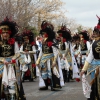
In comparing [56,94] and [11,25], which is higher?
[11,25]

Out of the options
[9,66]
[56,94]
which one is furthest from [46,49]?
[9,66]

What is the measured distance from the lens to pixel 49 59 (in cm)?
1129

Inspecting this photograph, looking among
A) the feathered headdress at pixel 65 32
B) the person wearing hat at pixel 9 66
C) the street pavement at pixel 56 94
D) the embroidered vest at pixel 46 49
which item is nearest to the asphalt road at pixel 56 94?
the street pavement at pixel 56 94

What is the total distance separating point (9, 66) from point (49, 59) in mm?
3265

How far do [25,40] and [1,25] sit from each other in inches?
259

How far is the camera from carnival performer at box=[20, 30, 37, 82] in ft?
48.8

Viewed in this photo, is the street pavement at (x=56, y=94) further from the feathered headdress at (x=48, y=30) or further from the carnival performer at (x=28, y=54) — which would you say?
the carnival performer at (x=28, y=54)

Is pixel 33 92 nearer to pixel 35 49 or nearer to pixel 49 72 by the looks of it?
pixel 49 72

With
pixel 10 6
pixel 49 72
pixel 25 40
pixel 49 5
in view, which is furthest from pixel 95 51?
pixel 49 5

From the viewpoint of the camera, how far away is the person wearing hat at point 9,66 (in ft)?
26.4

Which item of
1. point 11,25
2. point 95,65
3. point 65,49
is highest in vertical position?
point 11,25

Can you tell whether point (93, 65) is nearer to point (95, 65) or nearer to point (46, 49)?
point (95, 65)

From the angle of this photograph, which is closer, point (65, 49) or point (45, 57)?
point (45, 57)

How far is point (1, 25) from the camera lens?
27.3 feet
